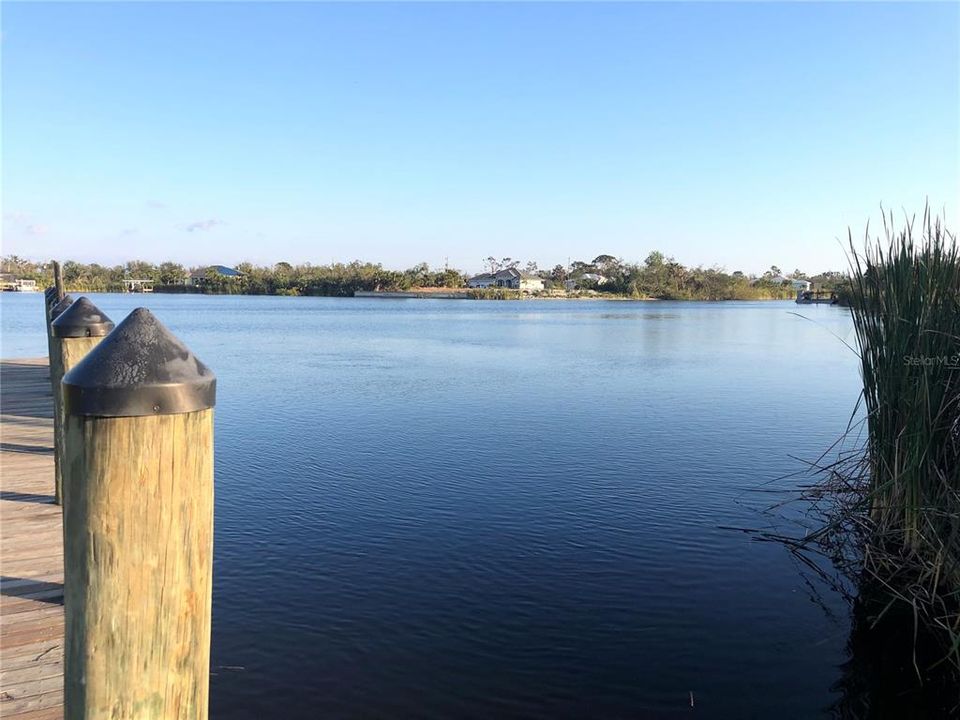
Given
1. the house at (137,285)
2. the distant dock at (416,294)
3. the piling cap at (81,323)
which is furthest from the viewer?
the house at (137,285)

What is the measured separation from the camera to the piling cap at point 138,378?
5.68 ft

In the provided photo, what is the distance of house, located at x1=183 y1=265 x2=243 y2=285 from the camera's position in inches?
4735

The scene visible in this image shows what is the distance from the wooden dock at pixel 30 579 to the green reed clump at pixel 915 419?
5414 mm

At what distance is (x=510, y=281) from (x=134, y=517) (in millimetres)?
121283

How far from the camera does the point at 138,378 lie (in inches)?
68.8

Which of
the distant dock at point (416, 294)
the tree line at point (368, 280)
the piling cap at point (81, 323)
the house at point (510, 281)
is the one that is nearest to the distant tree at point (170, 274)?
the tree line at point (368, 280)

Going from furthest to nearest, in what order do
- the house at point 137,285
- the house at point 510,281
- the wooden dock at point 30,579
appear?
the house at point 510,281 < the house at point 137,285 < the wooden dock at point 30,579

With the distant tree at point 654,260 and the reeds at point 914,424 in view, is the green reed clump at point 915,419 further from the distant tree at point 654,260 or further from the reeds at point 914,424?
the distant tree at point 654,260

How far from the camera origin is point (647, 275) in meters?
116

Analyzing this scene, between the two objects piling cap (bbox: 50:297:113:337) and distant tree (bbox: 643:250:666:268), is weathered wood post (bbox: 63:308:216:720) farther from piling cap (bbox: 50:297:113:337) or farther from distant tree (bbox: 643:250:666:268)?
distant tree (bbox: 643:250:666:268)

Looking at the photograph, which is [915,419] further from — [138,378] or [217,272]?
[217,272]

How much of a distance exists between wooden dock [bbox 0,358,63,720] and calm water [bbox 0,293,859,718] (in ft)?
3.91

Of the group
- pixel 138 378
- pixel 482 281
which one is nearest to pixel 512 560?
pixel 138 378

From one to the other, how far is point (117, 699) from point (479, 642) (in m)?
3.93
